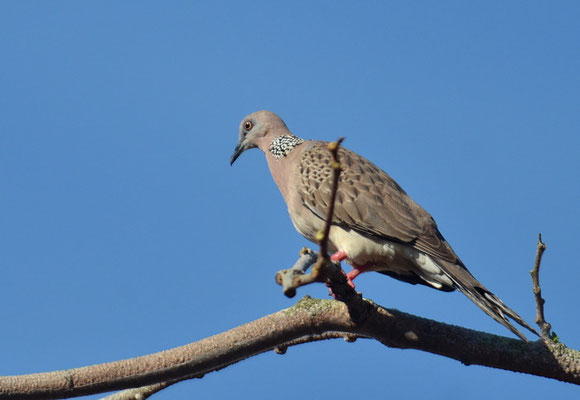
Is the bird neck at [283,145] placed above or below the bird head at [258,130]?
below

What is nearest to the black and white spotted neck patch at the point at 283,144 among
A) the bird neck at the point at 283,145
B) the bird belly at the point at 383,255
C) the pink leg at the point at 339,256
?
the bird neck at the point at 283,145


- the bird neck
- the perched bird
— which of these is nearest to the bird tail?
the perched bird

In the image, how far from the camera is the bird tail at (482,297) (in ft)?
13.9

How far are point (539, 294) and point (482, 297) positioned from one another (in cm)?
76

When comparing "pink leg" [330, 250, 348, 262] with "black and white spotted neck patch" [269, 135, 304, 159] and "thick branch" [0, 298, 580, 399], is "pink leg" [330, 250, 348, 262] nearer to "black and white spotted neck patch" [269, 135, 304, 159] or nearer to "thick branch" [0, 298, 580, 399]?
"thick branch" [0, 298, 580, 399]

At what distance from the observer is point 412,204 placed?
565 cm

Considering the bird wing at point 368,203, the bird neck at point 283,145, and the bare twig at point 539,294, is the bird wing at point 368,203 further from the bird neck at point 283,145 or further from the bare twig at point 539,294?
the bare twig at point 539,294

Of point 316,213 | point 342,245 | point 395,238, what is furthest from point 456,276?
point 316,213

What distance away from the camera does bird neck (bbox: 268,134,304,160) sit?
6414 mm

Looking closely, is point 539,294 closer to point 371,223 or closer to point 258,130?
point 371,223

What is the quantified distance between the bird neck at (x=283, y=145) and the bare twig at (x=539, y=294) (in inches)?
115

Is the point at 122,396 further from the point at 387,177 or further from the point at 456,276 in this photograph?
the point at 387,177

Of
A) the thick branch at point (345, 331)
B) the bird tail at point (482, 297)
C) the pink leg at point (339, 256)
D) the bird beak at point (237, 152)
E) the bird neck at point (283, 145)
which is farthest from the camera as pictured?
the bird beak at point (237, 152)

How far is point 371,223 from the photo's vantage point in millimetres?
5262
